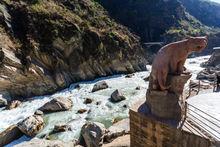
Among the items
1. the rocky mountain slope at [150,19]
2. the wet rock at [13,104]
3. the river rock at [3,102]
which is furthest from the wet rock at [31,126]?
the rocky mountain slope at [150,19]

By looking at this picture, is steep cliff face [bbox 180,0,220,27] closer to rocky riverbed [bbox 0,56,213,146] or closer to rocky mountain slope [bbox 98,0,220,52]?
rocky mountain slope [bbox 98,0,220,52]

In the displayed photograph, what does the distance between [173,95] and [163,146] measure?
1.70 m

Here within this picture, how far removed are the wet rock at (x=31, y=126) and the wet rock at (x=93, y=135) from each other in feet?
12.9

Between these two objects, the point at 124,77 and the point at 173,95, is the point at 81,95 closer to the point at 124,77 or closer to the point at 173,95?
the point at 124,77

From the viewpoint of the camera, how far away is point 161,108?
10234 mm

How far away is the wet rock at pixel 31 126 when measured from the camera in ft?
61.0

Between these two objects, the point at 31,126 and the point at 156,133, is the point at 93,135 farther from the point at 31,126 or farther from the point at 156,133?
the point at 156,133

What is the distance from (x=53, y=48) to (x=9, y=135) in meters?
17.8

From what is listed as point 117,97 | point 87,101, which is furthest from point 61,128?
point 117,97

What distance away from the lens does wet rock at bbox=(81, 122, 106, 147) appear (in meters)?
15.2

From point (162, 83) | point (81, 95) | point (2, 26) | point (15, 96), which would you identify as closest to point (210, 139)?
point (162, 83)

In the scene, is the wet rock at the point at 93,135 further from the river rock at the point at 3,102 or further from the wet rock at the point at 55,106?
the river rock at the point at 3,102

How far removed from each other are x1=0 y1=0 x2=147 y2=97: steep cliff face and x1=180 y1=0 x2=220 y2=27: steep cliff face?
9256 centimetres

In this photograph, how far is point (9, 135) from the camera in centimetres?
1805
